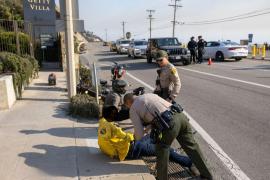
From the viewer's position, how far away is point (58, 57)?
18.5 metres

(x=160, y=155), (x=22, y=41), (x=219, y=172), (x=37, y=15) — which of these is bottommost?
(x=219, y=172)

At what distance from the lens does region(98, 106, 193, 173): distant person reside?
16.3 feet

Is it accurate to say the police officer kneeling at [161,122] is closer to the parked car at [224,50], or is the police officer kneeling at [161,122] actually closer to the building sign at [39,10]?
the parked car at [224,50]

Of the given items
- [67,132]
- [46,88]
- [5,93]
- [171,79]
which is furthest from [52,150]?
[46,88]

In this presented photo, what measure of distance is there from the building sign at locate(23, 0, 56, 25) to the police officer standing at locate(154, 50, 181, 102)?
2494 cm

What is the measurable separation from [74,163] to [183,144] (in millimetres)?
1705

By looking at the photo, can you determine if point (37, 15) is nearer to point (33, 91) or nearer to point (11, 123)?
point (33, 91)

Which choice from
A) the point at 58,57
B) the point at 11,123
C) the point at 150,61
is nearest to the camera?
the point at 11,123

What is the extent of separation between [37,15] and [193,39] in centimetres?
1584

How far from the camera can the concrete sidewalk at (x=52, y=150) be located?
4602 mm

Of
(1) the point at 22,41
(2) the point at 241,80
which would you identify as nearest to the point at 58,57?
(1) the point at 22,41

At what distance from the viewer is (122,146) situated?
4.96 metres

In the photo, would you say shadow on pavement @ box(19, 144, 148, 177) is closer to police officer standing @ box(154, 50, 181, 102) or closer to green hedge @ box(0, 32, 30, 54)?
police officer standing @ box(154, 50, 181, 102)

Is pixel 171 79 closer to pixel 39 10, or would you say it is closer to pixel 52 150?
pixel 52 150
